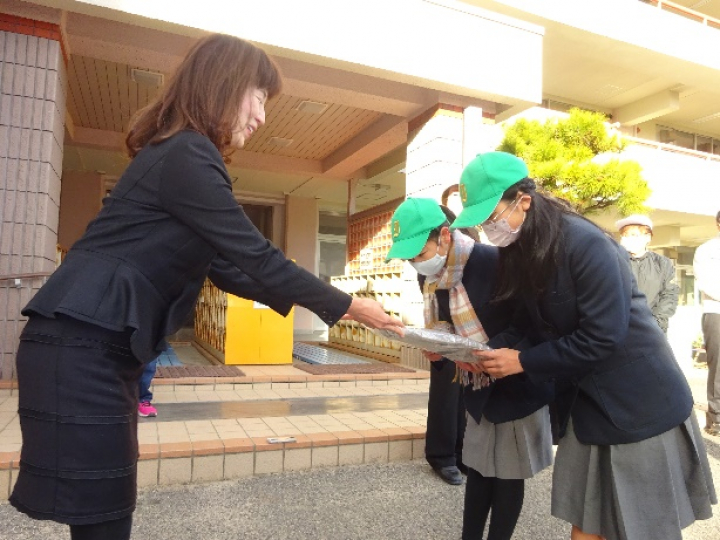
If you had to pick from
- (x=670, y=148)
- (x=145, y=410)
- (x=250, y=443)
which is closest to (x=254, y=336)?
(x=145, y=410)

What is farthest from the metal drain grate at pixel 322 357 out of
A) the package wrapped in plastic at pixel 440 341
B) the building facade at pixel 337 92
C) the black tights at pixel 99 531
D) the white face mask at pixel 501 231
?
the black tights at pixel 99 531

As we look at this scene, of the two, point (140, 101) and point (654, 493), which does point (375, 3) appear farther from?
point (654, 493)

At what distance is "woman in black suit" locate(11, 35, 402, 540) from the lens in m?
1.21

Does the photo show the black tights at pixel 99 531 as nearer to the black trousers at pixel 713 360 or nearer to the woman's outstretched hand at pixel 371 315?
the woman's outstretched hand at pixel 371 315

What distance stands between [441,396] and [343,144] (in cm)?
719

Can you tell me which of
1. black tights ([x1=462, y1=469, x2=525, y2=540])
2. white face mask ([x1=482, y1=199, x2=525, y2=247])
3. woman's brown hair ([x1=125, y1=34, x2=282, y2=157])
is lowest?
black tights ([x1=462, y1=469, x2=525, y2=540])

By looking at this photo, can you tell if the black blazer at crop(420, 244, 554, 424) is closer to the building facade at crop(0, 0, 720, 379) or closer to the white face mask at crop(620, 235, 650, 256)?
the building facade at crop(0, 0, 720, 379)

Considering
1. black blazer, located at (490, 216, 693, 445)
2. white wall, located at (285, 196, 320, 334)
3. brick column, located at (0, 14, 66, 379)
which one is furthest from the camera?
white wall, located at (285, 196, 320, 334)

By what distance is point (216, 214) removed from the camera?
4.34 feet

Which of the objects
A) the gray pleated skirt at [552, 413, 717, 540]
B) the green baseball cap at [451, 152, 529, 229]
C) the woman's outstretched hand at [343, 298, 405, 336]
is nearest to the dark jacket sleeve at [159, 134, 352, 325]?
the woman's outstretched hand at [343, 298, 405, 336]

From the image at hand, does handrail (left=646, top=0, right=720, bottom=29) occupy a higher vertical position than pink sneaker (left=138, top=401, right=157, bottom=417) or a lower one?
higher

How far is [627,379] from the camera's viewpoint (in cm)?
156

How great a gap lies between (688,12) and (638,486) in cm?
1276

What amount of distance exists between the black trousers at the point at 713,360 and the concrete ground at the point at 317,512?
196cm
